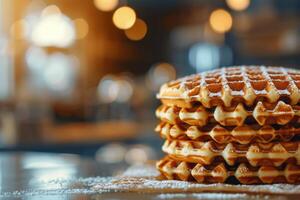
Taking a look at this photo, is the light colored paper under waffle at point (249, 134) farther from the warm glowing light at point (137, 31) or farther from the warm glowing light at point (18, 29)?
the warm glowing light at point (137, 31)

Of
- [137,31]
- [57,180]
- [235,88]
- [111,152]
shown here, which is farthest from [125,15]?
[235,88]

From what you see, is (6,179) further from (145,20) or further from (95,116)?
(145,20)

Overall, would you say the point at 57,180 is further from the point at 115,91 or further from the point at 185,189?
the point at 115,91

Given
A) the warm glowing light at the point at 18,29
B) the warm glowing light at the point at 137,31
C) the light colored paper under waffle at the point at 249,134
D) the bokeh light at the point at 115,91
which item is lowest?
the bokeh light at the point at 115,91

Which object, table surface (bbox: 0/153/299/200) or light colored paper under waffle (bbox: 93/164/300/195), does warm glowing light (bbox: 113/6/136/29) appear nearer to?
table surface (bbox: 0/153/299/200)

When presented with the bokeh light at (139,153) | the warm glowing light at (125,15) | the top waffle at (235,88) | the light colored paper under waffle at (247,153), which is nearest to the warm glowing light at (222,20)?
the warm glowing light at (125,15)
